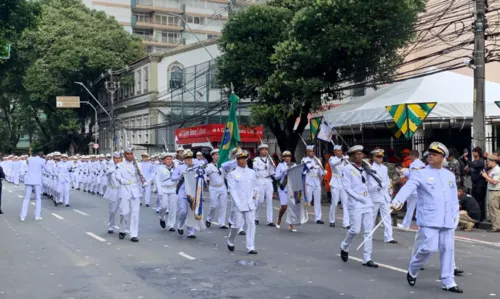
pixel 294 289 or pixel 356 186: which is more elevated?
pixel 356 186

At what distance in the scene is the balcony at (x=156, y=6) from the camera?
254 feet

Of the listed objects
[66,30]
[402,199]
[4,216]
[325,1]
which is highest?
[66,30]

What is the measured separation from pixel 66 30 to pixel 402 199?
48.9m

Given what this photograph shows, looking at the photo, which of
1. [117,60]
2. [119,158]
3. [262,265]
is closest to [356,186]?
[262,265]

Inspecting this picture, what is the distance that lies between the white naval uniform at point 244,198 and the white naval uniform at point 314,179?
386 centimetres

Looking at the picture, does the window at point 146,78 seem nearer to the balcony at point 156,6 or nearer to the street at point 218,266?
the balcony at point 156,6

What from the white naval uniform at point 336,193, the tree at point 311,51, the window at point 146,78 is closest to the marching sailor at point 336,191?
the white naval uniform at point 336,193

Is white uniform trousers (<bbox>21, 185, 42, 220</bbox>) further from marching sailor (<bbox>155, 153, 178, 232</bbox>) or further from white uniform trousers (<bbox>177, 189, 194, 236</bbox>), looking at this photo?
white uniform trousers (<bbox>177, 189, 194, 236</bbox>)

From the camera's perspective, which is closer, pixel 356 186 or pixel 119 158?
pixel 356 186

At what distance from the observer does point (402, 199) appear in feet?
27.0

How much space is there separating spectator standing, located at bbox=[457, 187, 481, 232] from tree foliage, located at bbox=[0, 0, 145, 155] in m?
41.6

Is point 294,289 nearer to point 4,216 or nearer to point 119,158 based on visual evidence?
point 119,158

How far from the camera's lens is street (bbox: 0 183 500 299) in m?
8.27

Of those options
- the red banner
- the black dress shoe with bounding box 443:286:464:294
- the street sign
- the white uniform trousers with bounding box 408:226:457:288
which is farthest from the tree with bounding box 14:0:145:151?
the black dress shoe with bounding box 443:286:464:294
